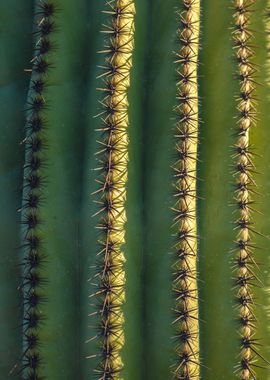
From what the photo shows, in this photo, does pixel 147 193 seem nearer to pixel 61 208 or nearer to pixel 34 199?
pixel 61 208

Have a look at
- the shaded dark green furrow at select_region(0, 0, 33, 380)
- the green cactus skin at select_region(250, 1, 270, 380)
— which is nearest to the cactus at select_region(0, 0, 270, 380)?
the green cactus skin at select_region(250, 1, 270, 380)

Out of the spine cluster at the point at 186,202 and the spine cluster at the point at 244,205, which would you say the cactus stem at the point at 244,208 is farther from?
the spine cluster at the point at 186,202

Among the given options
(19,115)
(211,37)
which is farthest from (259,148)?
(19,115)

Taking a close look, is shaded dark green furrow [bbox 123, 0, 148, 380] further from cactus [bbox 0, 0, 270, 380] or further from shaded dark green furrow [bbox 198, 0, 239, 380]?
shaded dark green furrow [bbox 198, 0, 239, 380]

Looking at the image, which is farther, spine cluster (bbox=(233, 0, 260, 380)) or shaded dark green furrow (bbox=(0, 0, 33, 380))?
shaded dark green furrow (bbox=(0, 0, 33, 380))

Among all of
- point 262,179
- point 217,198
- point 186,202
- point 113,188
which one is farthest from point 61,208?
point 262,179

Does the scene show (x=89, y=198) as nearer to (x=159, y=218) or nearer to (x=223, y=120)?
(x=159, y=218)
